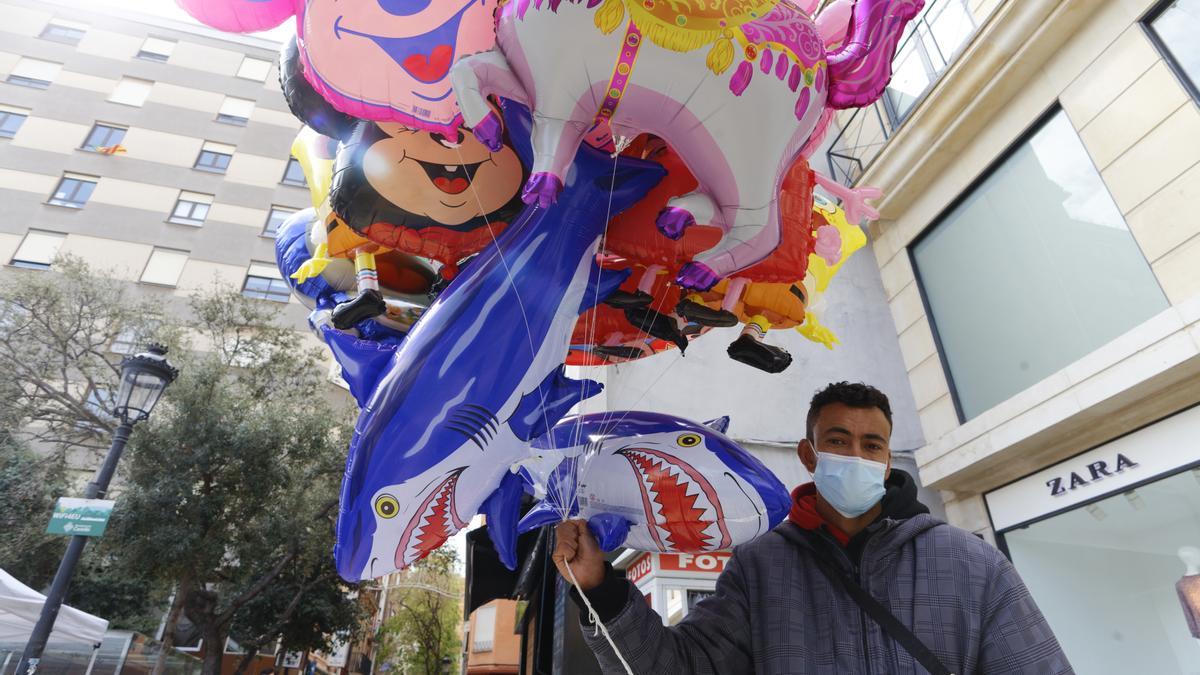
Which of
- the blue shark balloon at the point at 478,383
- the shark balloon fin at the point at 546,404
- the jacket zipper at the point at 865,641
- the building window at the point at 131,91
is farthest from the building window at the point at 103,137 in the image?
the jacket zipper at the point at 865,641

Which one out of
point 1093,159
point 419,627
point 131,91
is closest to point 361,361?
point 1093,159

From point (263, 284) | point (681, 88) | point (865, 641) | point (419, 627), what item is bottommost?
point (865, 641)

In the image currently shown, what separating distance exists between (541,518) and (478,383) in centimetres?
58

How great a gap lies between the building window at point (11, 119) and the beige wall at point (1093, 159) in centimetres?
2466

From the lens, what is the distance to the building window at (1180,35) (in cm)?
450

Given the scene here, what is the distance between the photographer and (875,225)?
25.0ft

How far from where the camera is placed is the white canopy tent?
527cm

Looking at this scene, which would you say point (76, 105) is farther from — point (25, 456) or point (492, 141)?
point (492, 141)

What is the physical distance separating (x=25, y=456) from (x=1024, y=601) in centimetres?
1525

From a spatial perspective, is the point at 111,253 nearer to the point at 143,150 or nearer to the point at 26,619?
the point at 143,150

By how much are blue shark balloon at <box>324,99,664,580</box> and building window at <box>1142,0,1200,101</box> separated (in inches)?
199

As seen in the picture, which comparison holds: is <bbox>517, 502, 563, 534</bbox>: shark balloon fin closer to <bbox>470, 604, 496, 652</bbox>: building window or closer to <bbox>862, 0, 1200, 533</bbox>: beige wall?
<bbox>862, 0, 1200, 533</bbox>: beige wall

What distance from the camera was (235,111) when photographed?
21500 millimetres

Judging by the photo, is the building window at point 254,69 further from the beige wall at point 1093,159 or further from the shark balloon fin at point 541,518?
the shark balloon fin at point 541,518
